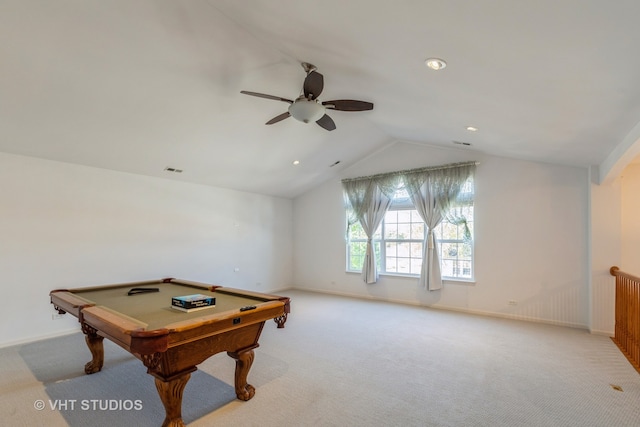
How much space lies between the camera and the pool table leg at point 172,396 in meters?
2.08

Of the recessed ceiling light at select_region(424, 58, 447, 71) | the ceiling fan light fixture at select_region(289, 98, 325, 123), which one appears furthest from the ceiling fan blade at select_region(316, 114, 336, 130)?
the recessed ceiling light at select_region(424, 58, 447, 71)

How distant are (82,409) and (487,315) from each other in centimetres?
539

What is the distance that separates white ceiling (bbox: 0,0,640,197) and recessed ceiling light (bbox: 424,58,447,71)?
0.06 meters

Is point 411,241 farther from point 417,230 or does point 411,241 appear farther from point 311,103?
point 311,103

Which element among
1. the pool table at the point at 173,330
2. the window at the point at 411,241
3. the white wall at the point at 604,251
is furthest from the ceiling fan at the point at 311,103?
the white wall at the point at 604,251

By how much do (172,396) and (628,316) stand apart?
15.5ft

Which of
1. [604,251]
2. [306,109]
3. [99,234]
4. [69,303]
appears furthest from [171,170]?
[604,251]

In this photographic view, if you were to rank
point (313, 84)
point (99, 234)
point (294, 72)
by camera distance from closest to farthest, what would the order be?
point (313, 84)
point (294, 72)
point (99, 234)

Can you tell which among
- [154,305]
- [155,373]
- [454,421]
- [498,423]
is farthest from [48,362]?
[498,423]

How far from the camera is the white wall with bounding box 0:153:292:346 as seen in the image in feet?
13.1

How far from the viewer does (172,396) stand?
6.92 ft

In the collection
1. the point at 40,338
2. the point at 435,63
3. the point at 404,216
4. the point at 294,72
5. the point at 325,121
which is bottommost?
the point at 40,338

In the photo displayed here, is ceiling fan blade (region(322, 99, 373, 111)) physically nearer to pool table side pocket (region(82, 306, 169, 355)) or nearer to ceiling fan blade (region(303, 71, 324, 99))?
ceiling fan blade (region(303, 71, 324, 99))

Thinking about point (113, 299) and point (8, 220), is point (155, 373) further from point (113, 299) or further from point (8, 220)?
point (8, 220)
